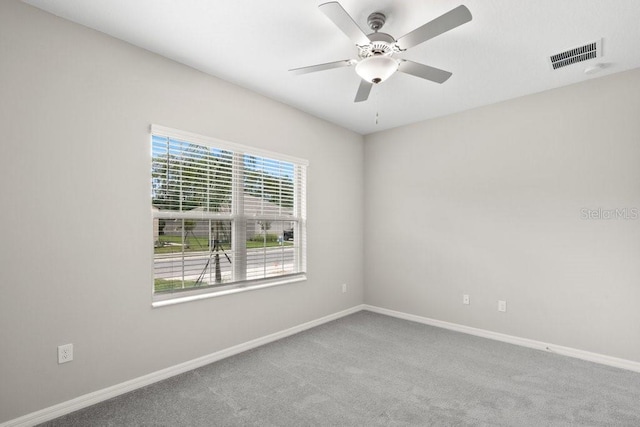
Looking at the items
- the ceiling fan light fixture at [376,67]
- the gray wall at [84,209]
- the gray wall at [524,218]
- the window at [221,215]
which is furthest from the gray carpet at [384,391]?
the ceiling fan light fixture at [376,67]

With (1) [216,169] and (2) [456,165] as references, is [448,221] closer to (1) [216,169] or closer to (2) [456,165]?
(2) [456,165]

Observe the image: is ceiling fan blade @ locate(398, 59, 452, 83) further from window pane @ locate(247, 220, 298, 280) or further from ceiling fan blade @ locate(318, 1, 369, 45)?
window pane @ locate(247, 220, 298, 280)

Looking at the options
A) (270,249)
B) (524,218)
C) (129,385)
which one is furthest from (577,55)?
(129,385)

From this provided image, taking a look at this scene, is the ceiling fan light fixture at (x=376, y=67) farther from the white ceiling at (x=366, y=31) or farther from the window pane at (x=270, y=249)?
the window pane at (x=270, y=249)

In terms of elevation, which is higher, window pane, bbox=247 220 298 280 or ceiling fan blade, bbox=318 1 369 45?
ceiling fan blade, bbox=318 1 369 45

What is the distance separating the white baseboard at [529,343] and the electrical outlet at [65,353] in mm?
3608

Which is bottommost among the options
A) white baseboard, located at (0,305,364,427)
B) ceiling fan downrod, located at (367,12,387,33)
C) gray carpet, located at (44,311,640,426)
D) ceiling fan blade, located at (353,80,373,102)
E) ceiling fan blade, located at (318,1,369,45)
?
gray carpet, located at (44,311,640,426)

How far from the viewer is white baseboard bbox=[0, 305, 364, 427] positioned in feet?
6.83

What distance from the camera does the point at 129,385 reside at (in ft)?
8.17

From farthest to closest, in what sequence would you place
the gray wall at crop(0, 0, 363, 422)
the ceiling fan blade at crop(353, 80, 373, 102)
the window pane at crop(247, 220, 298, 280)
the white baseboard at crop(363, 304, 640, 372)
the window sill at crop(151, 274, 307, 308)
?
the window pane at crop(247, 220, 298, 280) < the white baseboard at crop(363, 304, 640, 372) < the window sill at crop(151, 274, 307, 308) < the ceiling fan blade at crop(353, 80, 373, 102) < the gray wall at crop(0, 0, 363, 422)

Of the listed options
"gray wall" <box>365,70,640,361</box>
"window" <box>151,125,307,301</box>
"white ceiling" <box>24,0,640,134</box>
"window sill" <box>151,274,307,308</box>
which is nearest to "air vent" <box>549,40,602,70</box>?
"white ceiling" <box>24,0,640,134</box>

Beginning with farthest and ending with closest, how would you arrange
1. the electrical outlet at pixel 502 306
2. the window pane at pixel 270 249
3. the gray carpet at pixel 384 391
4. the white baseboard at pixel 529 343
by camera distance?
the electrical outlet at pixel 502 306
the window pane at pixel 270 249
the white baseboard at pixel 529 343
the gray carpet at pixel 384 391

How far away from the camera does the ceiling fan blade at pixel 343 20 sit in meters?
1.70

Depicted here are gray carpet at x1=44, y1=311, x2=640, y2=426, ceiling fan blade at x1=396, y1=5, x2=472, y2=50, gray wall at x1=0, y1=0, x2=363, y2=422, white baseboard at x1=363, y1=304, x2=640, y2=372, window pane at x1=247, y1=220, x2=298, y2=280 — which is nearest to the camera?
ceiling fan blade at x1=396, y1=5, x2=472, y2=50
